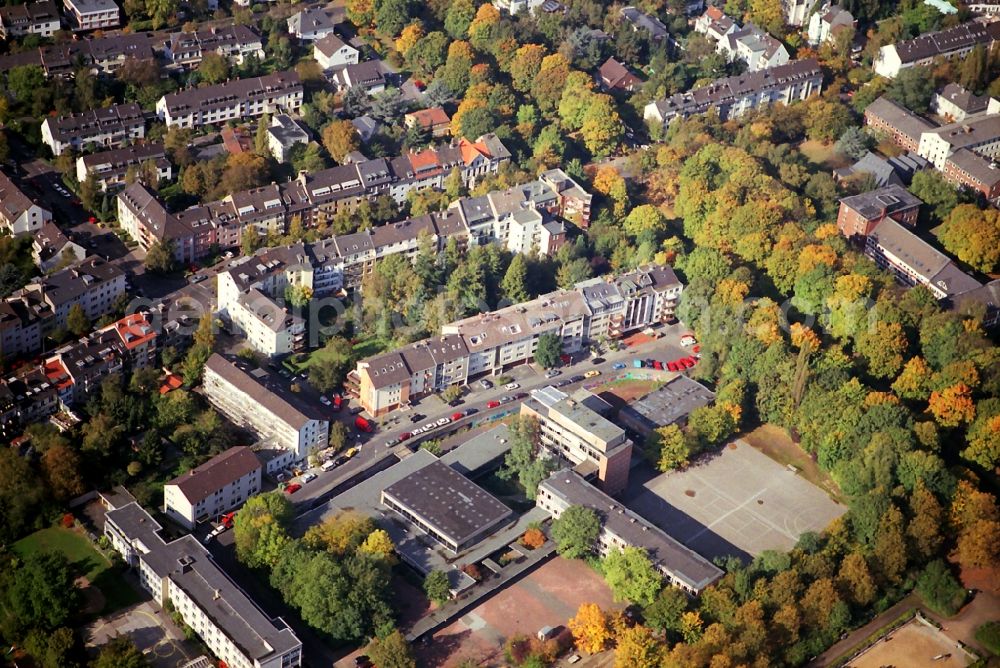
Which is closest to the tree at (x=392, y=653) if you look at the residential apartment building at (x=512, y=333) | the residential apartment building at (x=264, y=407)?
the residential apartment building at (x=264, y=407)

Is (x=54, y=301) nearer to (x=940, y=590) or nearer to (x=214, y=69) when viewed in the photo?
(x=214, y=69)

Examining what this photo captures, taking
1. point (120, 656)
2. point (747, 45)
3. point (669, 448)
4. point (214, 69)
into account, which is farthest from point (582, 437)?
point (747, 45)

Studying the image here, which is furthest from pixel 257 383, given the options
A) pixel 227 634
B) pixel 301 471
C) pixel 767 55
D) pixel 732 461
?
pixel 767 55

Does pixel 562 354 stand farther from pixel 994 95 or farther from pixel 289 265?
pixel 994 95

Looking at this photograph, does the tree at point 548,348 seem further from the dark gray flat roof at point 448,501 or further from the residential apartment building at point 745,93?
the residential apartment building at point 745,93

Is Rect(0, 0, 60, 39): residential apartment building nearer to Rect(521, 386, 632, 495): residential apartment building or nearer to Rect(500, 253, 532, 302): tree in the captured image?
Rect(500, 253, 532, 302): tree

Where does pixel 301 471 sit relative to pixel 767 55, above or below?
below

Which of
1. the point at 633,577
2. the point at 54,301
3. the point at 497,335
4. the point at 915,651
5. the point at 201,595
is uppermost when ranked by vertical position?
the point at 54,301
